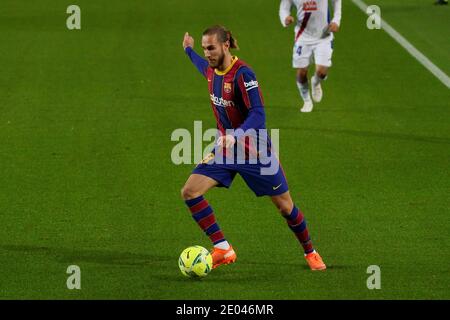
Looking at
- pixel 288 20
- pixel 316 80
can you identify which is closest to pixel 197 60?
pixel 288 20

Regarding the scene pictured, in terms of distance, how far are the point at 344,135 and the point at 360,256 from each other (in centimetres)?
622

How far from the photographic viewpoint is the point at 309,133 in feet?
57.4

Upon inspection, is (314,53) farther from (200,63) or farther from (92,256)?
(92,256)

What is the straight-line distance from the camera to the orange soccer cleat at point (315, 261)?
10.9 meters

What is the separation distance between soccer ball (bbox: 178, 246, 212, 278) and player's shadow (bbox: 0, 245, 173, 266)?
2.17 feet

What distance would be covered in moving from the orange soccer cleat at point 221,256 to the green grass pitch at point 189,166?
8 cm

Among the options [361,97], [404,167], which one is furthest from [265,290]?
[361,97]

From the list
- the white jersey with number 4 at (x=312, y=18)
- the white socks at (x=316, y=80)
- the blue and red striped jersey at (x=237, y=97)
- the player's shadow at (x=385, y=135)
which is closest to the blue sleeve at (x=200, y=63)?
the blue and red striped jersey at (x=237, y=97)

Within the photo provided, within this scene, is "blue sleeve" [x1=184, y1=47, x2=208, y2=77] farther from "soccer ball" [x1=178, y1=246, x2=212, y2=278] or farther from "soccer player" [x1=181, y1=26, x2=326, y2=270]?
"soccer ball" [x1=178, y1=246, x2=212, y2=278]

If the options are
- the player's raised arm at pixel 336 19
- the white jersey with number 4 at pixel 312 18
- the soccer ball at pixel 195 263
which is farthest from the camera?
the white jersey with number 4 at pixel 312 18

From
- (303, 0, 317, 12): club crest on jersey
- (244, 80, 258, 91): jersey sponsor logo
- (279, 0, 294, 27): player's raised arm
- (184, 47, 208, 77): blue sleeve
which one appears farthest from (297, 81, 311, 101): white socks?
(244, 80, 258, 91): jersey sponsor logo

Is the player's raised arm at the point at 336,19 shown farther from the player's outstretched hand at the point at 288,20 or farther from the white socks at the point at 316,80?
the white socks at the point at 316,80

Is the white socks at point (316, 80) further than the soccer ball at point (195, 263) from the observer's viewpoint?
Yes

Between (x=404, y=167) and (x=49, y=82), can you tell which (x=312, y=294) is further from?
(x=49, y=82)
